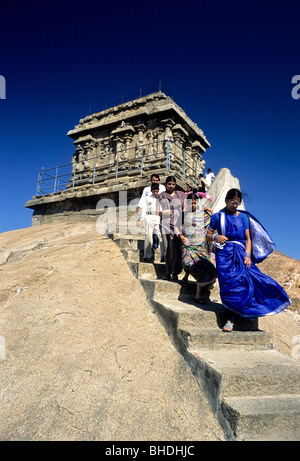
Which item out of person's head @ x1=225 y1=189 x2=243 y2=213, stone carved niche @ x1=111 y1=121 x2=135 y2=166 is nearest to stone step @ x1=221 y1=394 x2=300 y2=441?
person's head @ x1=225 y1=189 x2=243 y2=213

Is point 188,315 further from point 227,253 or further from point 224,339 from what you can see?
point 227,253

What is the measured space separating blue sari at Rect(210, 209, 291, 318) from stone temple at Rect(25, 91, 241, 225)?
669 cm

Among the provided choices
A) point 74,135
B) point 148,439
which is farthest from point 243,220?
point 74,135

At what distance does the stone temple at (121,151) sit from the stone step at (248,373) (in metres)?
7.57

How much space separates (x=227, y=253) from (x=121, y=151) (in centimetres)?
958

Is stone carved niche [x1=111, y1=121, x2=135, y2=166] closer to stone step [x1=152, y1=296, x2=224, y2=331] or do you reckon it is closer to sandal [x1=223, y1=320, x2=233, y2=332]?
stone step [x1=152, y1=296, x2=224, y2=331]

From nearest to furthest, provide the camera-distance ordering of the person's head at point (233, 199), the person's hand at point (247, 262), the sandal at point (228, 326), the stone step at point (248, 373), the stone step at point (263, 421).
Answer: the stone step at point (263, 421) < the stone step at point (248, 373) < the sandal at point (228, 326) < the person's hand at point (247, 262) < the person's head at point (233, 199)

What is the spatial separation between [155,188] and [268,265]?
4432 mm

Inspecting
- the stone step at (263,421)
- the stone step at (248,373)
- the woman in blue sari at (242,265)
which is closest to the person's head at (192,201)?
the woman in blue sari at (242,265)

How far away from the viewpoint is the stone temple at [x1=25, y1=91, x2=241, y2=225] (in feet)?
35.8

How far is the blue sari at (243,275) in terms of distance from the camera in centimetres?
296

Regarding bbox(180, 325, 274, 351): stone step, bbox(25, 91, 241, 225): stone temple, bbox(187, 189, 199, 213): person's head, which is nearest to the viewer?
bbox(180, 325, 274, 351): stone step

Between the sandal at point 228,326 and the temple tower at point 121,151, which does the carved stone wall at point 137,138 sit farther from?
the sandal at point 228,326

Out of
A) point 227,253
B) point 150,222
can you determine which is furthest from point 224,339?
point 150,222
